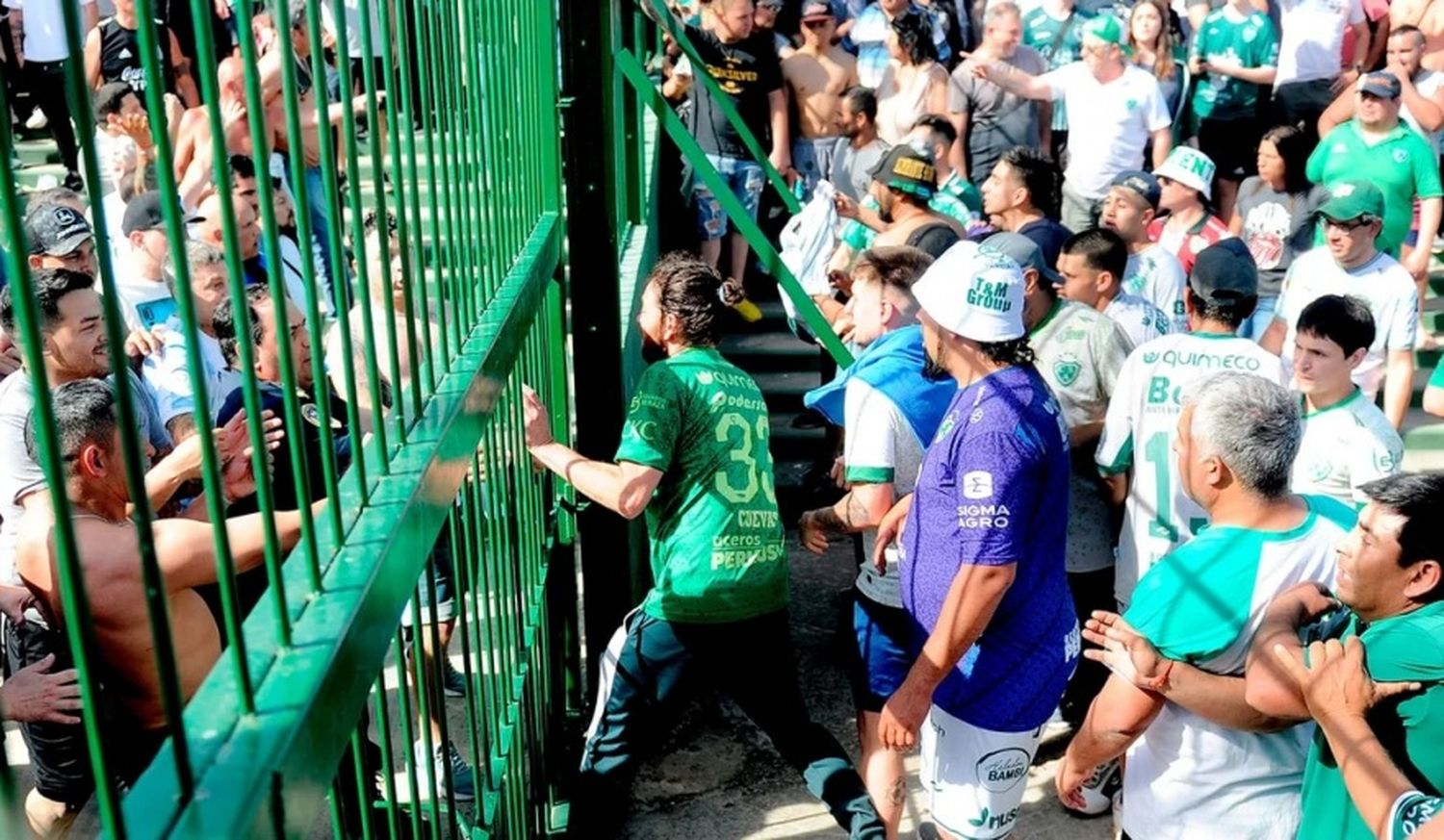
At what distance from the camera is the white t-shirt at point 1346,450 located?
4102 millimetres

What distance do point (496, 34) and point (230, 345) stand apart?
906mm

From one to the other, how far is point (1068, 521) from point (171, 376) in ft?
8.46

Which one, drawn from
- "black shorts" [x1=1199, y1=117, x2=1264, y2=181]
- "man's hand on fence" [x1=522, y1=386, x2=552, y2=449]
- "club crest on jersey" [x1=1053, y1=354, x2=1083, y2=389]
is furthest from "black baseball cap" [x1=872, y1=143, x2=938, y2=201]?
"black shorts" [x1=1199, y1=117, x2=1264, y2=181]

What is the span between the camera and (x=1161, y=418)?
13.3 ft

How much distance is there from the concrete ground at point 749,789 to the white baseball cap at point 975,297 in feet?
5.07

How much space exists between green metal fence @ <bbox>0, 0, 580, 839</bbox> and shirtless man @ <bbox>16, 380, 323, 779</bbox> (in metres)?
0.04

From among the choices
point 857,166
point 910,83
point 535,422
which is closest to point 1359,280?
point 857,166

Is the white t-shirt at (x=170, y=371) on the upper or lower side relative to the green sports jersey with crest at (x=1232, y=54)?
lower

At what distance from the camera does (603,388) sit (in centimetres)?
407

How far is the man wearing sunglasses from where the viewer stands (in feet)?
17.7

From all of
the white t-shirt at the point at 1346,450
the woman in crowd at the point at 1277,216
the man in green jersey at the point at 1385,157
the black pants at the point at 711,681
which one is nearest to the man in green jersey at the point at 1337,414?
the white t-shirt at the point at 1346,450

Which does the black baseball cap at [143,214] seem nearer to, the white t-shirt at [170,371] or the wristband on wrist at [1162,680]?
the white t-shirt at [170,371]

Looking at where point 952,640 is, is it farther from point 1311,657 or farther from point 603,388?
point 603,388

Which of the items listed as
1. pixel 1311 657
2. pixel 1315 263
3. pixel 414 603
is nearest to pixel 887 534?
pixel 1311 657
